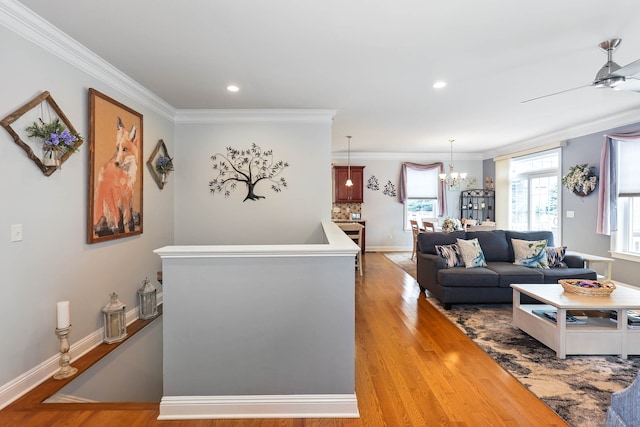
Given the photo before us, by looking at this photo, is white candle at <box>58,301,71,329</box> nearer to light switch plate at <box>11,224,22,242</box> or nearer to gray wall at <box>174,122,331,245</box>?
light switch plate at <box>11,224,22,242</box>

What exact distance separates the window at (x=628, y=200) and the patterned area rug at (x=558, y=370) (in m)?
2.88

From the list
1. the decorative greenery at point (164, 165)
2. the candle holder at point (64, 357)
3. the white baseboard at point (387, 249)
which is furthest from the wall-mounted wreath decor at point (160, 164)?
the white baseboard at point (387, 249)

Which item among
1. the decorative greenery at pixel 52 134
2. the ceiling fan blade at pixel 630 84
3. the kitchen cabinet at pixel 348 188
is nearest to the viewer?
the decorative greenery at pixel 52 134

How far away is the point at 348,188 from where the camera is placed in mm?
8445

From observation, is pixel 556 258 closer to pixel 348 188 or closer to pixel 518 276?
pixel 518 276

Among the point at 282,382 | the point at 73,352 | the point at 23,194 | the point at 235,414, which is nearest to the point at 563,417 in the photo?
the point at 282,382

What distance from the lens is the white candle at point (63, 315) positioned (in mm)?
2379

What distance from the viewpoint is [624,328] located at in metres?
2.79

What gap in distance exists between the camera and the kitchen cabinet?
27.8ft

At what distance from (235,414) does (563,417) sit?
2.01 m

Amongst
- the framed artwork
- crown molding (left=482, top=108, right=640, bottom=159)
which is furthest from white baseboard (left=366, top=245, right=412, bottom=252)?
the framed artwork

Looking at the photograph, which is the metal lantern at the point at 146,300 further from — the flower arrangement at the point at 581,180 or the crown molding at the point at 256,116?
the flower arrangement at the point at 581,180

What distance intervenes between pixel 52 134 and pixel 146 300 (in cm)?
200

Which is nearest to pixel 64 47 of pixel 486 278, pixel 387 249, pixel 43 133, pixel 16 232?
pixel 43 133
